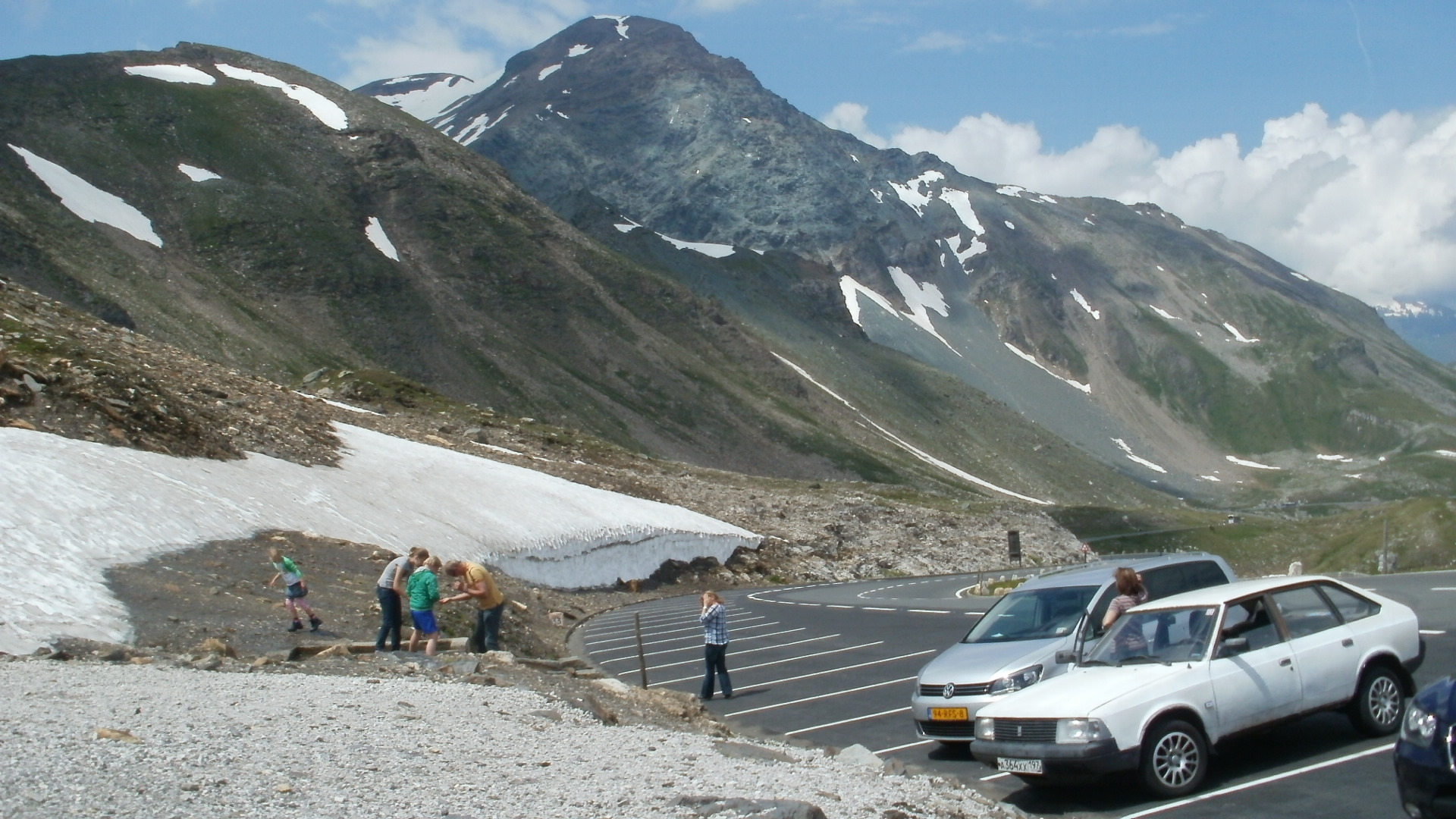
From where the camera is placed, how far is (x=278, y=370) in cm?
7306

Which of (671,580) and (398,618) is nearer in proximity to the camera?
(398,618)

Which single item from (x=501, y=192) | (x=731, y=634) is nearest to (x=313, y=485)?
(x=731, y=634)

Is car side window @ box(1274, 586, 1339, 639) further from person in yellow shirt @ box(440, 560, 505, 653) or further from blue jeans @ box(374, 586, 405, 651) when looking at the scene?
blue jeans @ box(374, 586, 405, 651)

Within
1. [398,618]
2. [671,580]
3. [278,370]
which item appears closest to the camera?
[398,618]

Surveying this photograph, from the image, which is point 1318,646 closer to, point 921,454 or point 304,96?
point 921,454

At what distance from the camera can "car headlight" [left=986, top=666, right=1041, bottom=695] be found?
41.7 feet

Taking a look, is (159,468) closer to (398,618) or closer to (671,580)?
(398,618)

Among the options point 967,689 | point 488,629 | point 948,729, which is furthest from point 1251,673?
point 488,629

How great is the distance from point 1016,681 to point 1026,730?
2.40 metres

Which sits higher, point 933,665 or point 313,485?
point 313,485

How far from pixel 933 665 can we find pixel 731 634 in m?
13.7

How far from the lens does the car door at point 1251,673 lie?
10.5 m

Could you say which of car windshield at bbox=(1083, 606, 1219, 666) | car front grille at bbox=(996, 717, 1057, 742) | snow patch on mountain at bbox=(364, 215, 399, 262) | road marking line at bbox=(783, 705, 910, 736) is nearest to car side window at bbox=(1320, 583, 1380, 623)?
car windshield at bbox=(1083, 606, 1219, 666)

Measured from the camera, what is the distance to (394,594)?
16.3m
